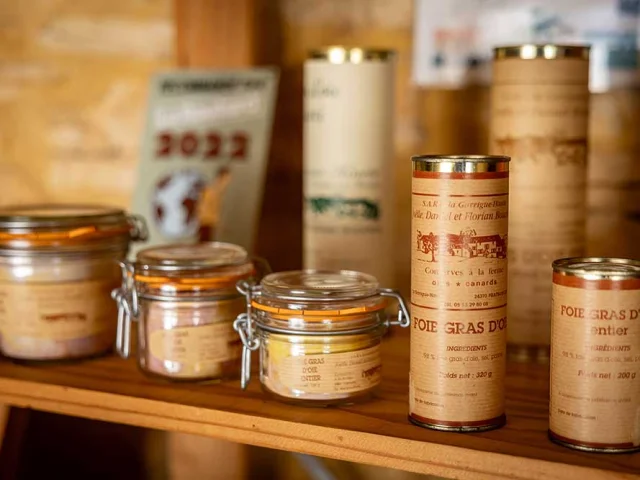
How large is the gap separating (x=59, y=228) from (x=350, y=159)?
12.6 inches

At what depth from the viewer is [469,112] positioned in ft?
3.82

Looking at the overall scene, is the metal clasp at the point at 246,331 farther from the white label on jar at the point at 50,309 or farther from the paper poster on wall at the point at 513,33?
the paper poster on wall at the point at 513,33

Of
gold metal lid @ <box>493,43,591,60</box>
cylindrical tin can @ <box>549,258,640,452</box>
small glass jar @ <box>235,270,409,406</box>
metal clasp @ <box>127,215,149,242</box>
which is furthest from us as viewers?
metal clasp @ <box>127,215,149,242</box>

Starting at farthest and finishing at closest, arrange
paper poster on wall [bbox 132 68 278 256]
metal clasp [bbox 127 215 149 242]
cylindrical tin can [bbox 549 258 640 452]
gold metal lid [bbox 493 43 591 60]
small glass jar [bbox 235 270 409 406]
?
1. paper poster on wall [bbox 132 68 278 256]
2. metal clasp [bbox 127 215 149 242]
3. gold metal lid [bbox 493 43 591 60]
4. small glass jar [bbox 235 270 409 406]
5. cylindrical tin can [bbox 549 258 640 452]

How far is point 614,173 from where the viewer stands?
1.11 meters

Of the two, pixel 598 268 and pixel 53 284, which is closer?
pixel 598 268

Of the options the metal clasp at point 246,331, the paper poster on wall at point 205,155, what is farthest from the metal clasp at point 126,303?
the paper poster on wall at point 205,155

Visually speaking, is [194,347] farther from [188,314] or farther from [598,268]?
[598,268]

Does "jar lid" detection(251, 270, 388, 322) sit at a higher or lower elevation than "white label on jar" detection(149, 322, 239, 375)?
higher

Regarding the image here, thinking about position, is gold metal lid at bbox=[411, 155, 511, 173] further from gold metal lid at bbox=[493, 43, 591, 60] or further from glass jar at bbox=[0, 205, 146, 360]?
glass jar at bbox=[0, 205, 146, 360]

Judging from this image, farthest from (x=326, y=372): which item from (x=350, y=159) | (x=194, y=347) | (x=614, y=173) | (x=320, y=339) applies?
(x=614, y=173)

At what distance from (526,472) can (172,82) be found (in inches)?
30.2

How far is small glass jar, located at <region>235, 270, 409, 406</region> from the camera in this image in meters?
0.81

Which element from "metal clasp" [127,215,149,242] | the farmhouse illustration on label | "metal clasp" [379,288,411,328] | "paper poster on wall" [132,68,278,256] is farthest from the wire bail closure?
"paper poster on wall" [132,68,278,256]
